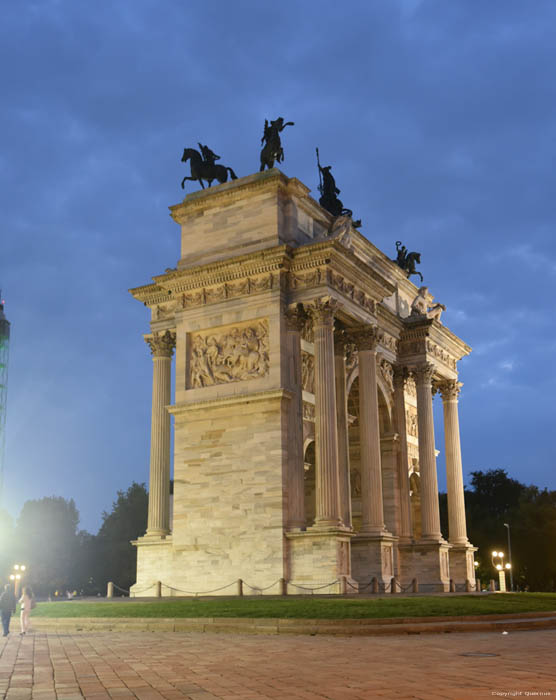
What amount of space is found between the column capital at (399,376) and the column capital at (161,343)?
13708 millimetres

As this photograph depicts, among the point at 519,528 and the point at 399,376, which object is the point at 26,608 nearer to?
the point at 399,376

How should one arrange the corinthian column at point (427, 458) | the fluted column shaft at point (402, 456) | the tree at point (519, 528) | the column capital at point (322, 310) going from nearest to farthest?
the column capital at point (322, 310), the corinthian column at point (427, 458), the fluted column shaft at point (402, 456), the tree at point (519, 528)

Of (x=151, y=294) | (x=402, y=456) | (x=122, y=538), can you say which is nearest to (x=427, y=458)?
(x=402, y=456)

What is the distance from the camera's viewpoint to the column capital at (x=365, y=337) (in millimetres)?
40031

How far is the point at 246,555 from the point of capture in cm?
3394

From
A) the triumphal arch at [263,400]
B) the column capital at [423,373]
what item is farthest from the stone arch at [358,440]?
the column capital at [423,373]

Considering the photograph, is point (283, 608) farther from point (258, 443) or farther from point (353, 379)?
point (353, 379)

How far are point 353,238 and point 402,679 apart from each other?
115ft

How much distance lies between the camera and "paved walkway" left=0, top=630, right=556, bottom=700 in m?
9.70

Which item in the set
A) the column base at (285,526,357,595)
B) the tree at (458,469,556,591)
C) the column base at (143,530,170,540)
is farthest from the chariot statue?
the tree at (458,469,556,591)

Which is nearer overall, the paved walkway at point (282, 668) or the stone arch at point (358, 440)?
the paved walkway at point (282, 668)

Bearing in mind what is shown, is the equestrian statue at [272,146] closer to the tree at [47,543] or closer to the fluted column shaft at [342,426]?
the fluted column shaft at [342,426]

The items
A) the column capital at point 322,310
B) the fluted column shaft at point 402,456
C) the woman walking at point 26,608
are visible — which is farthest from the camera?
the fluted column shaft at point 402,456

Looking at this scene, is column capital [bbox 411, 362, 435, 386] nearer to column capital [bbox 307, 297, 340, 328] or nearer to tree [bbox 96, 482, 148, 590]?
column capital [bbox 307, 297, 340, 328]
